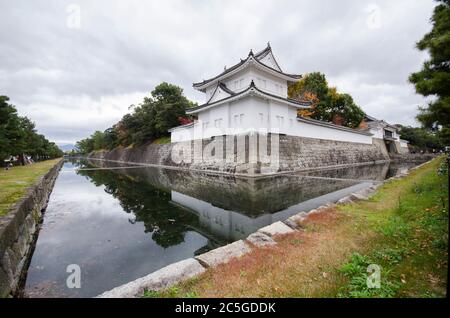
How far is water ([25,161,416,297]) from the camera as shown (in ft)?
11.1

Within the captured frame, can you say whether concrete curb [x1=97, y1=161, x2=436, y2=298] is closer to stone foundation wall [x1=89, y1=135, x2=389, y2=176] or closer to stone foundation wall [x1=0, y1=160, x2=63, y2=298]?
stone foundation wall [x1=0, y1=160, x2=63, y2=298]

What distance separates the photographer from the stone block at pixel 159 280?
235 cm

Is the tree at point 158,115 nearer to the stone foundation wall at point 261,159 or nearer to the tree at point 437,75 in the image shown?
the stone foundation wall at point 261,159

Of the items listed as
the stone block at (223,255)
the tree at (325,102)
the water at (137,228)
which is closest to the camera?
the stone block at (223,255)

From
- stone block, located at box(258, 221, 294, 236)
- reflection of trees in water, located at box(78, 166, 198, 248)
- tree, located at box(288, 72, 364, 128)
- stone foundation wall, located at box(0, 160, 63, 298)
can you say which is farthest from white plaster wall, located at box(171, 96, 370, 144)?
stone foundation wall, located at box(0, 160, 63, 298)

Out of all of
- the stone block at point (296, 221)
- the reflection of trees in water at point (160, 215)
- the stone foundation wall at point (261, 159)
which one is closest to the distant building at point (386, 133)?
the stone foundation wall at point (261, 159)

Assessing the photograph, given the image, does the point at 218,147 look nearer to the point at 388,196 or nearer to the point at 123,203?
the point at 123,203

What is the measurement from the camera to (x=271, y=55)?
67.9 ft

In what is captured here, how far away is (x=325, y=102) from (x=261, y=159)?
1682 centimetres

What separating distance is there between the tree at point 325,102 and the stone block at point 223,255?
87.9ft

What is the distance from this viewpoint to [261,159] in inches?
622
